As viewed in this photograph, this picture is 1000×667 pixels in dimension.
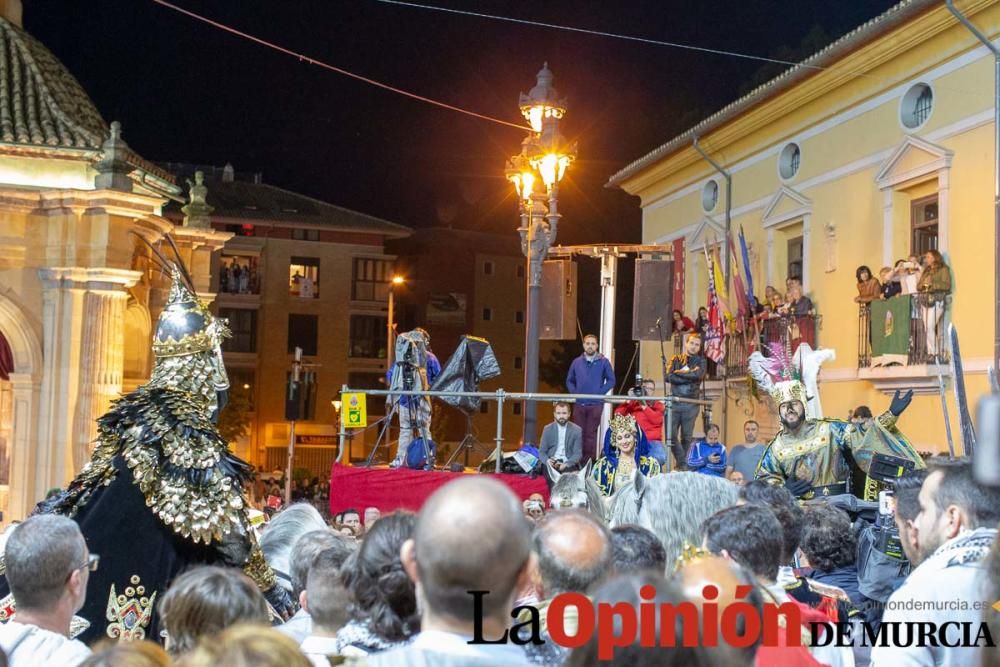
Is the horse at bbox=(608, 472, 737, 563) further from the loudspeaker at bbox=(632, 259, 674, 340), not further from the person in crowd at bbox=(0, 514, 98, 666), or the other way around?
the loudspeaker at bbox=(632, 259, 674, 340)

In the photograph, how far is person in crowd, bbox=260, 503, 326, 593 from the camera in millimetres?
6939

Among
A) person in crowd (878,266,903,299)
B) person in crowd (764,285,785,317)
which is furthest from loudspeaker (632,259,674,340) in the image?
person in crowd (878,266,903,299)

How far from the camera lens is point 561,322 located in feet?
62.4

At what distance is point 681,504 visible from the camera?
5.02 metres

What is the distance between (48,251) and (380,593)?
21.6 meters

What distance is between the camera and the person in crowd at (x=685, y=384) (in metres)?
15.4

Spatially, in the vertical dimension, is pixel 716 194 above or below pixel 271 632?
above

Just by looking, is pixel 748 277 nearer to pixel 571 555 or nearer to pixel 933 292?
pixel 933 292

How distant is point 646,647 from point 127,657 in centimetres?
126

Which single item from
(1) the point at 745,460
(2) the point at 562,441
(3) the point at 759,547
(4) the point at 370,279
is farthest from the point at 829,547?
(4) the point at 370,279

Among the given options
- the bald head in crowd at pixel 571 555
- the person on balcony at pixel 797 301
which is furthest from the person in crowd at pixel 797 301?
the bald head in crowd at pixel 571 555

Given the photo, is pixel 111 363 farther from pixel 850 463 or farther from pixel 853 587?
pixel 853 587

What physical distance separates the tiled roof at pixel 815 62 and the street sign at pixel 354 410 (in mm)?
9692

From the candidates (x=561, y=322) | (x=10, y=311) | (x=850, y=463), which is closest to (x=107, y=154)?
(x=10, y=311)
